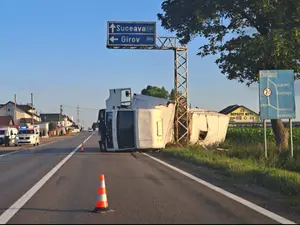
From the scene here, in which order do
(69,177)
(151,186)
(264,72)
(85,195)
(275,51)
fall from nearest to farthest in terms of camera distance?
1. (85,195)
2. (151,186)
3. (69,177)
4. (264,72)
5. (275,51)

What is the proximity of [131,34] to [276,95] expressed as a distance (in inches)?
487

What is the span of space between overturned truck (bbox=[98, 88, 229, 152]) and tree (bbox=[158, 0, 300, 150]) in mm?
5031

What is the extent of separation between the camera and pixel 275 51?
834 inches

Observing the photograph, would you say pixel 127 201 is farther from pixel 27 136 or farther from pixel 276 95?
pixel 27 136

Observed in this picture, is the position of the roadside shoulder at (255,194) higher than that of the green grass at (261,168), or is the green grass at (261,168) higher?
the green grass at (261,168)

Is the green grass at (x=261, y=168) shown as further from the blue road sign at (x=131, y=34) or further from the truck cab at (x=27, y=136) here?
the truck cab at (x=27, y=136)

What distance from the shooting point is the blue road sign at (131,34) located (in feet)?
94.7

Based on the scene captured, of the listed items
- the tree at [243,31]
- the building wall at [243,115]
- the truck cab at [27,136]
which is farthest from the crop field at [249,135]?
the building wall at [243,115]

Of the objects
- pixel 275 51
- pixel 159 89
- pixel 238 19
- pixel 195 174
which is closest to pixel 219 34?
pixel 238 19

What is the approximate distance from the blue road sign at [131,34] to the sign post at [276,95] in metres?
11.2

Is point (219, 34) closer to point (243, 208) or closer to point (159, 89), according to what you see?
point (243, 208)

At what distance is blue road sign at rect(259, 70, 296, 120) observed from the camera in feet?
64.1

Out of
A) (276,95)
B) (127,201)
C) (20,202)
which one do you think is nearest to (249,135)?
(276,95)

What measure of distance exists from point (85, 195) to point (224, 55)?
1639 centimetres
